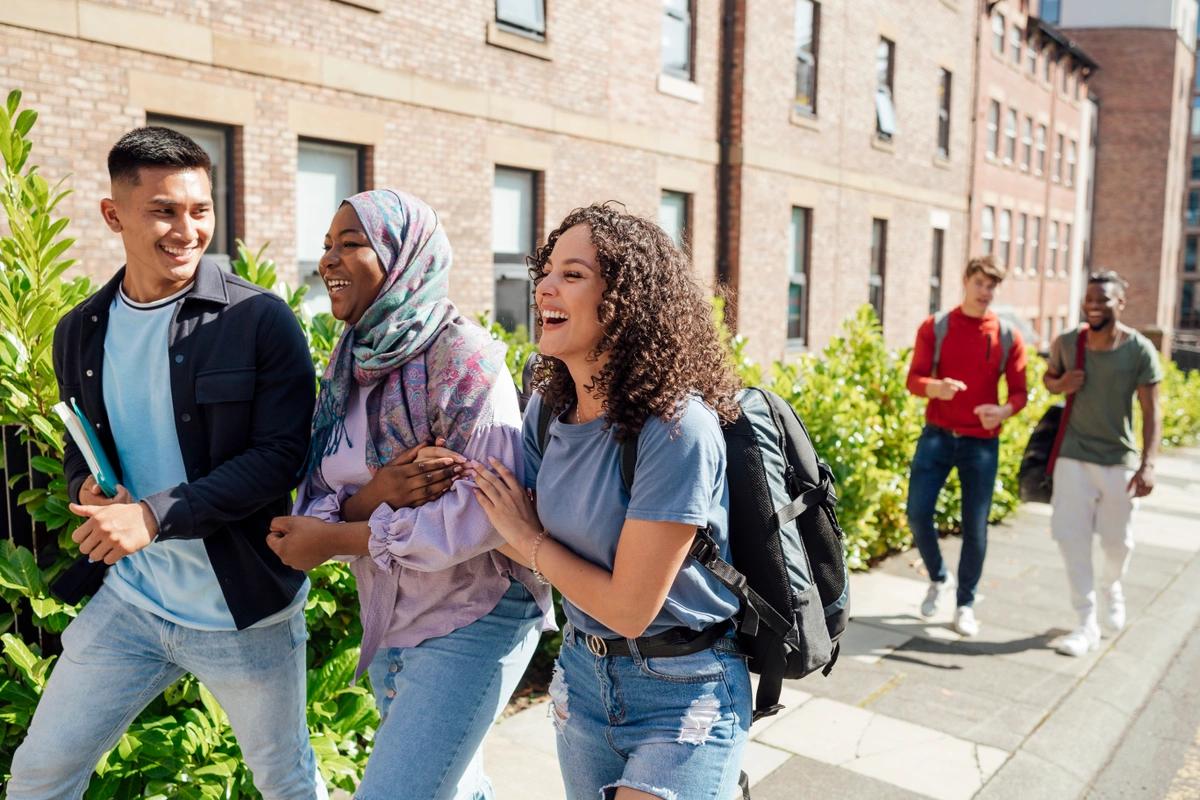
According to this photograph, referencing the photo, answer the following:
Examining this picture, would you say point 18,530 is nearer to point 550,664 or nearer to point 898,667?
point 550,664

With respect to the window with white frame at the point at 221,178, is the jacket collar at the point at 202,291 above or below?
below

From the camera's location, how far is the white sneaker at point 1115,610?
6.71 metres

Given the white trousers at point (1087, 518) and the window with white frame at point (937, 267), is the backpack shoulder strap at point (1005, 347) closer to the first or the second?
the white trousers at point (1087, 518)

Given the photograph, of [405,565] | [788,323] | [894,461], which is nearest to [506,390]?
[405,565]

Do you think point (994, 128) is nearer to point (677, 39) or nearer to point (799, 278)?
point (799, 278)

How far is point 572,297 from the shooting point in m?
2.38

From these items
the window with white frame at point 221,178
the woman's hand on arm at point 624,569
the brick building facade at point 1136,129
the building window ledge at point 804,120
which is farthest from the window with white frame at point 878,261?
the brick building facade at point 1136,129

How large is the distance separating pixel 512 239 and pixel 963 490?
7.88m

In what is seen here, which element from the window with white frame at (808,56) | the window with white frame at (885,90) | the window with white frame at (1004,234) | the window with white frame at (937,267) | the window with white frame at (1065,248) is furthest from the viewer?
the window with white frame at (1065,248)

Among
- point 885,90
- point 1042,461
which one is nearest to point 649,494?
point 1042,461

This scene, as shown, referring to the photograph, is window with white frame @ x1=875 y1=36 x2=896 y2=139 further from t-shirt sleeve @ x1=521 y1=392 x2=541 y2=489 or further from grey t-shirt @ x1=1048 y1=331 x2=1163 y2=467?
t-shirt sleeve @ x1=521 y1=392 x2=541 y2=489

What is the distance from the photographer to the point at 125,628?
287cm

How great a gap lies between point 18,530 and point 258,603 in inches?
46.4

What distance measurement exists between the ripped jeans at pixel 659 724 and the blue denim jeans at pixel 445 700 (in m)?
0.22
